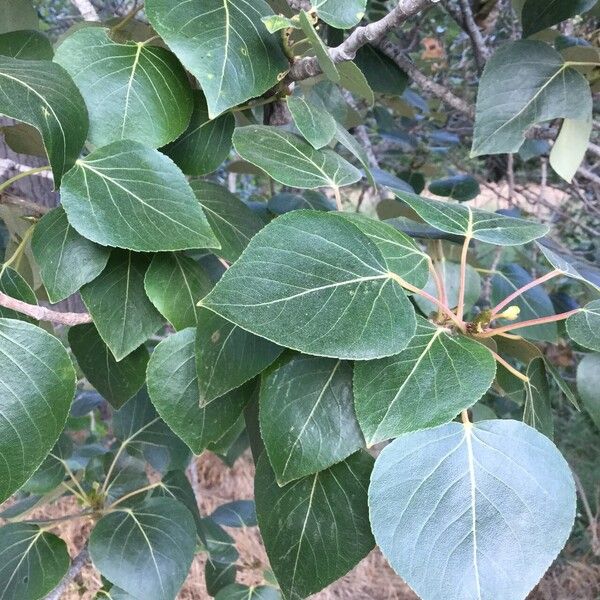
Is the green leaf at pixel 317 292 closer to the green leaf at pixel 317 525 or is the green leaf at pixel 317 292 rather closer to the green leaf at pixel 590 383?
the green leaf at pixel 317 525

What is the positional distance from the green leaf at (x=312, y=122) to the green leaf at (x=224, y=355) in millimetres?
211

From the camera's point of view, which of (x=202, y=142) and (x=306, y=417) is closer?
(x=306, y=417)

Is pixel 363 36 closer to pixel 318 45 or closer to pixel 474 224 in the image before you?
pixel 318 45

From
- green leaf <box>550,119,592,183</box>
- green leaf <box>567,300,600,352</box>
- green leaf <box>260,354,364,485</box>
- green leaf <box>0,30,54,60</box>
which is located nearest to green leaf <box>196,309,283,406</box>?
green leaf <box>260,354,364,485</box>

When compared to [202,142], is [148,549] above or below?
below

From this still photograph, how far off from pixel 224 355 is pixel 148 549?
0.33 m

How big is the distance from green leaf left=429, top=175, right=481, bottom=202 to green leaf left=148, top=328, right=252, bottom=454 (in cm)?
76

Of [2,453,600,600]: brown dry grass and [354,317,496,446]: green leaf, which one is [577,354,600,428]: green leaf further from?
[2,453,600,600]: brown dry grass

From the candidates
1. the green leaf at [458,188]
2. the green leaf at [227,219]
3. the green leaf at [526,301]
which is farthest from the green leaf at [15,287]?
the green leaf at [458,188]

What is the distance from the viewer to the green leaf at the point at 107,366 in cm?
57

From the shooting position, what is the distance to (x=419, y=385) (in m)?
0.40

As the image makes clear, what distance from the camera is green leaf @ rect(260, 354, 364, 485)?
1.38 feet

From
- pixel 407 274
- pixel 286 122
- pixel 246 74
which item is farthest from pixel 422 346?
pixel 286 122

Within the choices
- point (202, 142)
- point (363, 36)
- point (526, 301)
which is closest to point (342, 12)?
point (363, 36)
